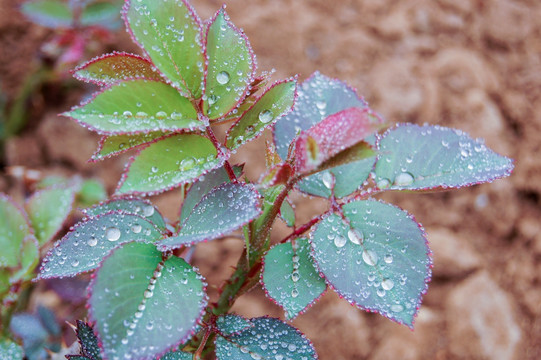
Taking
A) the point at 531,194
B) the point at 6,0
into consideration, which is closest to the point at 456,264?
the point at 531,194

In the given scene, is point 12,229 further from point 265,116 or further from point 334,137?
point 334,137

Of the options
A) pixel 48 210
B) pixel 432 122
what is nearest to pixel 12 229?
pixel 48 210

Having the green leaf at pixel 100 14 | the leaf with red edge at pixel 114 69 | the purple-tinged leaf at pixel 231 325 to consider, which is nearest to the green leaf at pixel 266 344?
the purple-tinged leaf at pixel 231 325

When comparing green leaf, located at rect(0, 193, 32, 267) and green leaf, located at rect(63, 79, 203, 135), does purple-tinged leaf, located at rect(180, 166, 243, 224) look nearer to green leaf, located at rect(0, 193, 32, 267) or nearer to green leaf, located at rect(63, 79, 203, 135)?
green leaf, located at rect(63, 79, 203, 135)

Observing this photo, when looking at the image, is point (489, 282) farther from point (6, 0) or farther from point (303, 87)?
point (6, 0)

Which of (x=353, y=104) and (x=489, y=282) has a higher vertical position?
(x=353, y=104)

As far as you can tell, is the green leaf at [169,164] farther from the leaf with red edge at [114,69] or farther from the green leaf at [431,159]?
the green leaf at [431,159]

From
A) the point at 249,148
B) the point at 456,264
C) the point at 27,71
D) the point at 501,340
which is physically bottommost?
the point at 501,340
